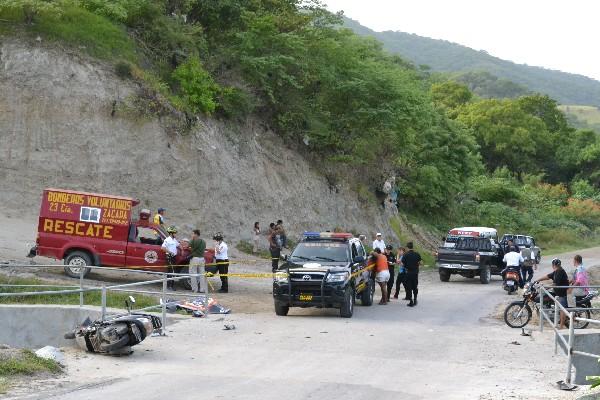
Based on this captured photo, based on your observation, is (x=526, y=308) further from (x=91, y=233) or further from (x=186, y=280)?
(x=91, y=233)

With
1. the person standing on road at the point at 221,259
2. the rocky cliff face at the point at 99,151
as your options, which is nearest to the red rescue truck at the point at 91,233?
the person standing on road at the point at 221,259

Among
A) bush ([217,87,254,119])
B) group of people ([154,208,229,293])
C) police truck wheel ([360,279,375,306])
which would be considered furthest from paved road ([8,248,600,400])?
bush ([217,87,254,119])

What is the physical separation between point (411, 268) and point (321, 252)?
11.1ft

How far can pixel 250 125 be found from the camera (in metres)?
40.1

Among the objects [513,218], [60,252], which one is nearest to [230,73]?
[60,252]

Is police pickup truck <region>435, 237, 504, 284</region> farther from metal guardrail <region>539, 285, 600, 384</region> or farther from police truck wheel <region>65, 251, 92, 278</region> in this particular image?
police truck wheel <region>65, 251, 92, 278</region>

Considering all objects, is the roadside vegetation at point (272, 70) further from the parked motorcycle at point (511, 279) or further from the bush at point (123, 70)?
the parked motorcycle at point (511, 279)

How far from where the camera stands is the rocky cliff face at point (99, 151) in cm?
3278

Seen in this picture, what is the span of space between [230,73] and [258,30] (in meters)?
2.71

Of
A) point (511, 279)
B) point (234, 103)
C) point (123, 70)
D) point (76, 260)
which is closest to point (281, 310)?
point (76, 260)

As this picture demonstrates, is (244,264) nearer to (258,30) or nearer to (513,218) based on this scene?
(258,30)

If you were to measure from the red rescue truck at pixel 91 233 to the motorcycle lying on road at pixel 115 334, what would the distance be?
9528mm

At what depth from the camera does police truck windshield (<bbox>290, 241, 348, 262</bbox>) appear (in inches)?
832

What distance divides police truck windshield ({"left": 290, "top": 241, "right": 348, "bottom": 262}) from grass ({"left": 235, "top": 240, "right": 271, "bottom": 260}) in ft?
42.7
